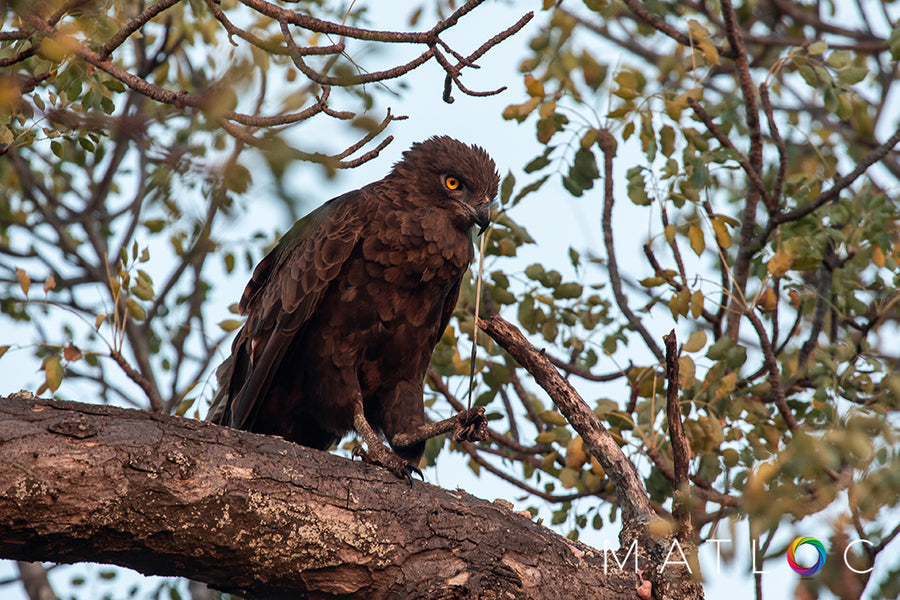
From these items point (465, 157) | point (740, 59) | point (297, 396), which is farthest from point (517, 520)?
point (740, 59)

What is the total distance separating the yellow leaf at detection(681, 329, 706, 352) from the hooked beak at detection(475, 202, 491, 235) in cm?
115

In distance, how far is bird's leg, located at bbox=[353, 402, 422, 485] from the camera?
363 centimetres

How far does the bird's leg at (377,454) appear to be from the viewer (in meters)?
3.63

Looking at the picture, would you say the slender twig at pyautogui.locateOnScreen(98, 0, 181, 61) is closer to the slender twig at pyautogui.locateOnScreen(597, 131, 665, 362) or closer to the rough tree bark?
the rough tree bark

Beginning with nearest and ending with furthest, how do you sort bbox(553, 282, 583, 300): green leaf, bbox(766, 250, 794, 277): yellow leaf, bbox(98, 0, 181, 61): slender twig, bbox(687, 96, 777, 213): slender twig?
bbox(98, 0, 181, 61): slender twig
bbox(766, 250, 794, 277): yellow leaf
bbox(687, 96, 777, 213): slender twig
bbox(553, 282, 583, 300): green leaf

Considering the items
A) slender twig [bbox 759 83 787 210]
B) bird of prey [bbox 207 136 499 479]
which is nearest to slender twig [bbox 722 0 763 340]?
slender twig [bbox 759 83 787 210]

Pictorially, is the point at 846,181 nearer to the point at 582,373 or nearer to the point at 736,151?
the point at 736,151

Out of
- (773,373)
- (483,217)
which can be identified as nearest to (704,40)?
(483,217)

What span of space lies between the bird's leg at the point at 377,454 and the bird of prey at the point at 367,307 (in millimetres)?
15

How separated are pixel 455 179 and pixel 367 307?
2.79 feet

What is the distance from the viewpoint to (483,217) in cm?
451

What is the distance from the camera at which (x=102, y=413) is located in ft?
9.46

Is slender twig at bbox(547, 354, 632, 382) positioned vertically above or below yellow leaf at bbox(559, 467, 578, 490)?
above

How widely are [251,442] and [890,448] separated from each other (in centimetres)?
207
